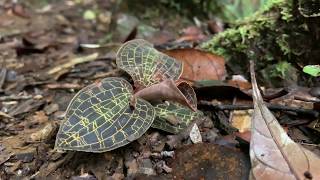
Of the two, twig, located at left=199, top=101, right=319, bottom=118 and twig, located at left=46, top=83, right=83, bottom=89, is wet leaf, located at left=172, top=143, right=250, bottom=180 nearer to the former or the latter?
twig, located at left=199, top=101, right=319, bottom=118

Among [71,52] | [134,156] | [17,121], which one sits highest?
[134,156]

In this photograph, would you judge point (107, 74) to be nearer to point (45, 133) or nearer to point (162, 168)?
point (45, 133)

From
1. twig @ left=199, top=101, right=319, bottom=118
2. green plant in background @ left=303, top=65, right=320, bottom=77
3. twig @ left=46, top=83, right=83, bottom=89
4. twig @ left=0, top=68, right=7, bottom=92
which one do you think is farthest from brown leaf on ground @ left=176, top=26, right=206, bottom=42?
green plant in background @ left=303, top=65, right=320, bottom=77

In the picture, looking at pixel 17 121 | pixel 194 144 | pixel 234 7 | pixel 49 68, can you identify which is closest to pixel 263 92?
pixel 194 144

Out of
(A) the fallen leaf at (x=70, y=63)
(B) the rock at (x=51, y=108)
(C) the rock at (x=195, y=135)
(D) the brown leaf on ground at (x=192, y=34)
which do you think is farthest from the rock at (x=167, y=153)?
(D) the brown leaf on ground at (x=192, y=34)

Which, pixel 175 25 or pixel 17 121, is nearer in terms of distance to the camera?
pixel 17 121

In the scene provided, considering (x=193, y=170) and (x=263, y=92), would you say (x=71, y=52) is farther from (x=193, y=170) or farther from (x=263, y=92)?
(x=193, y=170)

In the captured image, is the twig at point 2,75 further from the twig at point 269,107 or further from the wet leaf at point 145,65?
the twig at point 269,107
